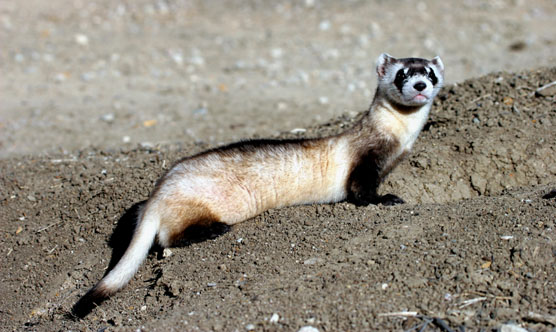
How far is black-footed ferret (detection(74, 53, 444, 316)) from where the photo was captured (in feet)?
14.8

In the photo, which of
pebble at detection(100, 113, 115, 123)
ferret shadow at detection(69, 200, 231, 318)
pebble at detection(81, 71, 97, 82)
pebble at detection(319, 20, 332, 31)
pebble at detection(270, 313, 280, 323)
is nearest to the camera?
pebble at detection(270, 313, 280, 323)

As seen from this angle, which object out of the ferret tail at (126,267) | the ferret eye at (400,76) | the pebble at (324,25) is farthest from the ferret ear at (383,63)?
the pebble at (324,25)

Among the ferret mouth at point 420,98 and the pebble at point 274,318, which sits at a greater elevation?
the ferret mouth at point 420,98

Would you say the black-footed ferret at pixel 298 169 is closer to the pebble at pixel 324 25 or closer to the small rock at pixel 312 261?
the small rock at pixel 312 261

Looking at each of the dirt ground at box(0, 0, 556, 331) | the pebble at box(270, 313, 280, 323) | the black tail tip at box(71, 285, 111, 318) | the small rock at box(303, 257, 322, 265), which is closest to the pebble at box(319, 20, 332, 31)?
the dirt ground at box(0, 0, 556, 331)

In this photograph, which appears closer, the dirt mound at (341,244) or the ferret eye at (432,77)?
the dirt mound at (341,244)

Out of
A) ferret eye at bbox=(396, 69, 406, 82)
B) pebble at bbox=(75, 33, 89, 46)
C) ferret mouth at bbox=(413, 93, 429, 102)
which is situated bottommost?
pebble at bbox=(75, 33, 89, 46)

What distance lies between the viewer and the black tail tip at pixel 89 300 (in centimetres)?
403

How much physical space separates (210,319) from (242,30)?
38.3 ft

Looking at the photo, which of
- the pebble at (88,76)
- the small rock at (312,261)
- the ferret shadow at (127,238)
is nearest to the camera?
the small rock at (312,261)

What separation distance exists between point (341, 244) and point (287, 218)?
2.38 feet

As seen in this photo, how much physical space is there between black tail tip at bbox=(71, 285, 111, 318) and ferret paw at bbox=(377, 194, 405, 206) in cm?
230

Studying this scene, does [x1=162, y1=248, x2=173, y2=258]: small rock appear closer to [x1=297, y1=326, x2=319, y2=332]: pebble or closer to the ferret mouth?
[x1=297, y1=326, x2=319, y2=332]: pebble

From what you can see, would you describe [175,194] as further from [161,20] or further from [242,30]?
[161,20]
